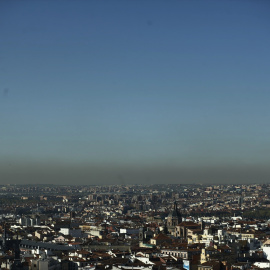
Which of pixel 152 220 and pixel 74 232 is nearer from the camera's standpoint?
pixel 74 232

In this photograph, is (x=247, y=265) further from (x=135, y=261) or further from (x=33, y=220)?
(x=33, y=220)

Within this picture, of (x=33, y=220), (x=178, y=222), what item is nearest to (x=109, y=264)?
(x=178, y=222)

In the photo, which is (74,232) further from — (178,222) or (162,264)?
(162,264)

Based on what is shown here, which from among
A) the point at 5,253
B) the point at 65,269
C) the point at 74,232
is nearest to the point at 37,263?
the point at 65,269

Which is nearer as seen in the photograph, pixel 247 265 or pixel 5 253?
pixel 247 265

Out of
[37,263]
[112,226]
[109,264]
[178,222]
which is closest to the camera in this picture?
[37,263]

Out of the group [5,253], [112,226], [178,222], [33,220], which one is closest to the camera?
[5,253]

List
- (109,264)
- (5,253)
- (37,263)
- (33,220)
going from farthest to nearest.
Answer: (33,220), (5,253), (109,264), (37,263)

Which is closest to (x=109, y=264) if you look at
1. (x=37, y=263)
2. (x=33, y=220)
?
(x=37, y=263)

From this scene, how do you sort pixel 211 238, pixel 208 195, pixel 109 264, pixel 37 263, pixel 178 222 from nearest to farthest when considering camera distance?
pixel 37 263 → pixel 109 264 → pixel 211 238 → pixel 178 222 → pixel 208 195
